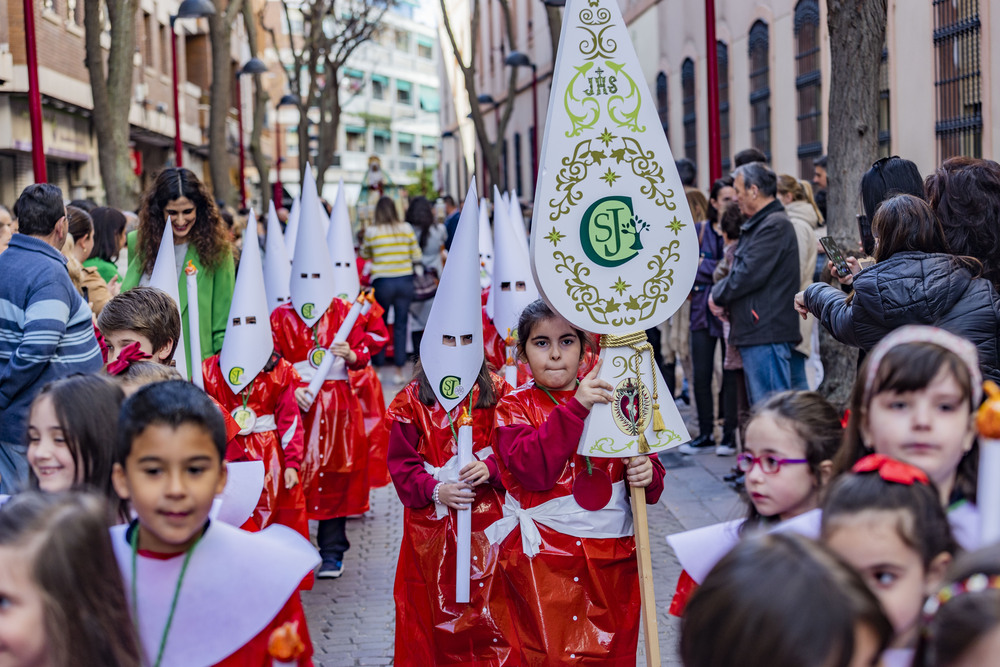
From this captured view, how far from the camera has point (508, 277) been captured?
645 centimetres

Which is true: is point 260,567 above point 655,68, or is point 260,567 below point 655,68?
below

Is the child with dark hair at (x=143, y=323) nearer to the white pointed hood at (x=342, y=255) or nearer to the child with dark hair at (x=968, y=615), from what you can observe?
the child with dark hair at (x=968, y=615)

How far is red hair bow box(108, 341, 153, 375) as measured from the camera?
3.79 metres

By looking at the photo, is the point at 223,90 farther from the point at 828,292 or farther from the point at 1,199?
the point at 828,292

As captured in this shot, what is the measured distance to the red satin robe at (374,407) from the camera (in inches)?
292

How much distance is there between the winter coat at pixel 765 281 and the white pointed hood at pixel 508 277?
1.77m

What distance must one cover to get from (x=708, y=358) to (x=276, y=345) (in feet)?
12.0

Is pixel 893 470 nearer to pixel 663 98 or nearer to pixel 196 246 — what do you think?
pixel 196 246

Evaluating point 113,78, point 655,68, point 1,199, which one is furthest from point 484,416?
point 655,68

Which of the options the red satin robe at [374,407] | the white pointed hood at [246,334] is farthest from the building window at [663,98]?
the white pointed hood at [246,334]

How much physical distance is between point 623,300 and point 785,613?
7.09ft

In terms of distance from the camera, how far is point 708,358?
30.7 feet

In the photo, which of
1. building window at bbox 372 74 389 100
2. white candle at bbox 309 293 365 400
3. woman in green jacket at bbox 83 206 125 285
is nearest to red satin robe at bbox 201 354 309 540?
white candle at bbox 309 293 365 400

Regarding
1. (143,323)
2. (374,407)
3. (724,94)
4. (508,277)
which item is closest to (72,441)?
(143,323)
